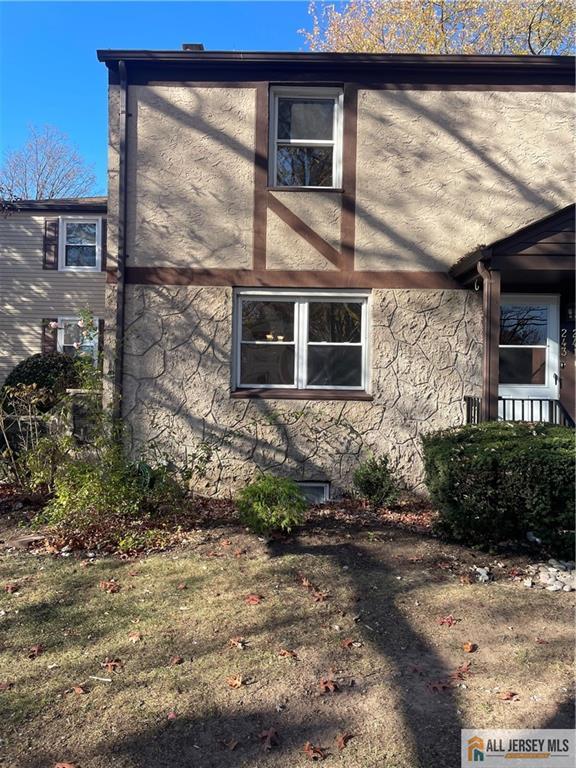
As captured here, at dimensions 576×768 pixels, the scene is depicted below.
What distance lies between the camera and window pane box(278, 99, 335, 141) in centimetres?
771

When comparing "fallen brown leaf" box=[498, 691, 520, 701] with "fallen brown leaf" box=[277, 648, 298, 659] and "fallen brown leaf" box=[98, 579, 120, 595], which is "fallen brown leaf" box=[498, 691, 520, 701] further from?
"fallen brown leaf" box=[98, 579, 120, 595]

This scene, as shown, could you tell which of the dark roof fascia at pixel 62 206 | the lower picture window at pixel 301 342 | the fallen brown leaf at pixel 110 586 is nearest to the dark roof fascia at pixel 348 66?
the lower picture window at pixel 301 342

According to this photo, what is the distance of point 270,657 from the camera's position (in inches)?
135

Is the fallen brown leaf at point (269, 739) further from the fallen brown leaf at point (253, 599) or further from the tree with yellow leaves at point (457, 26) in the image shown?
the tree with yellow leaves at point (457, 26)

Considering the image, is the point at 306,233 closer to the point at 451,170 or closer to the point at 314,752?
the point at 451,170

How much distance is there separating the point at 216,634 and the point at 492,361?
4644 millimetres

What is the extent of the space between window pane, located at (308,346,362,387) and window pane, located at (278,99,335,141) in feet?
9.82

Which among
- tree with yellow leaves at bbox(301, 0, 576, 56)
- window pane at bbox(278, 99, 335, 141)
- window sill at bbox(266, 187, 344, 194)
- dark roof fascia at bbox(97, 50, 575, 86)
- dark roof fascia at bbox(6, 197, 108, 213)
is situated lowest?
window sill at bbox(266, 187, 344, 194)

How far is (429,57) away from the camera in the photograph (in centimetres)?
733

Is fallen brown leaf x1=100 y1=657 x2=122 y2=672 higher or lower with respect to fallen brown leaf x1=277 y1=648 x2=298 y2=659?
lower

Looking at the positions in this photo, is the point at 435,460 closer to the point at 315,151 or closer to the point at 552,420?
the point at 552,420

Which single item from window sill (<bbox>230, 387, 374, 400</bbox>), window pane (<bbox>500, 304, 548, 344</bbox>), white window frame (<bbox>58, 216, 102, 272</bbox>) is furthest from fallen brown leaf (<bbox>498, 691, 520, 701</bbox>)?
white window frame (<bbox>58, 216, 102, 272</bbox>)

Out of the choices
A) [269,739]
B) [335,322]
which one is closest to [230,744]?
[269,739]

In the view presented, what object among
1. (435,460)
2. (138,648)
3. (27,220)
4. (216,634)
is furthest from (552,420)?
(27,220)
